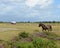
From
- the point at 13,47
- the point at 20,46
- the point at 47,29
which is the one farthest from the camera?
the point at 47,29

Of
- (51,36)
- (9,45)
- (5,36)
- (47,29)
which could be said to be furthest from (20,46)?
(47,29)

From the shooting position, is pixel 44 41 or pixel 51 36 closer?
pixel 44 41

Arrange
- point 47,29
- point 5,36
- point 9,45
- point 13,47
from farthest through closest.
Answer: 1. point 47,29
2. point 5,36
3. point 9,45
4. point 13,47

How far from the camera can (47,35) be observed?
5241 cm

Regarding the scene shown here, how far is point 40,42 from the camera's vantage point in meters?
30.2

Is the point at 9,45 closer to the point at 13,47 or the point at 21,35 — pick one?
the point at 13,47

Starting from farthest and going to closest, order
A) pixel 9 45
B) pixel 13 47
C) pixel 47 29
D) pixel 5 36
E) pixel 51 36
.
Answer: pixel 47 29 → pixel 51 36 → pixel 5 36 → pixel 9 45 → pixel 13 47

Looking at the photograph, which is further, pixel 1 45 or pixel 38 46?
pixel 1 45

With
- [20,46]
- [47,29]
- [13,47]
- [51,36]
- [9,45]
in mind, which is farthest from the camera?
[47,29]

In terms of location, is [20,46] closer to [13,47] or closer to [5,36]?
[13,47]

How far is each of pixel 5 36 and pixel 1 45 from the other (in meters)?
16.1

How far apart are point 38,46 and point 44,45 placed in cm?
88

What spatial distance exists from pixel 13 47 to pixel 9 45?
234 cm

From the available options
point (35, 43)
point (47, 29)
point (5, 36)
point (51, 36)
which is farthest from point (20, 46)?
point (47, 29)
